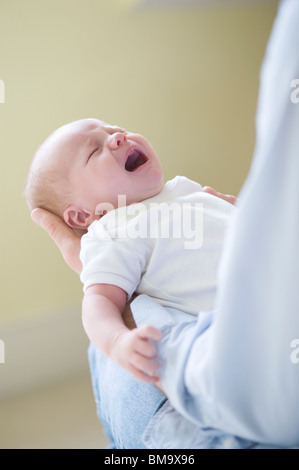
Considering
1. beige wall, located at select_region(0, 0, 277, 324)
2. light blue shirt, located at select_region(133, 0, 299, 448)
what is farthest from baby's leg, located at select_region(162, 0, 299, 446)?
beige wall, located at select_region(0, 0, 277, 324)

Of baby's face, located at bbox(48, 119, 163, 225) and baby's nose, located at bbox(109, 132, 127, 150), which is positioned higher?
baby's nose, located at bbox(109, 132, 127, 150)

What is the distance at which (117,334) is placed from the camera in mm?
763

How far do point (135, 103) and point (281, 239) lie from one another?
5.07 feet

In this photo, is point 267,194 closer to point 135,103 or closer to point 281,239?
point 281,239

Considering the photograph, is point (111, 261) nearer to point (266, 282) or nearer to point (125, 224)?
point (125, 224)

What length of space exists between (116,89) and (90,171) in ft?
3.30

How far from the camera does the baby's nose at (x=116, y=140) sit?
1.05 meters

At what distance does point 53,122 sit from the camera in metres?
1.88

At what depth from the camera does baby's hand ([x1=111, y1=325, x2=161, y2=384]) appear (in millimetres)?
693

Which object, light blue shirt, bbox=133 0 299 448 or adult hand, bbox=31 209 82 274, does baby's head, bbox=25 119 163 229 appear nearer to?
adult hand, bbox=31 209 82 274

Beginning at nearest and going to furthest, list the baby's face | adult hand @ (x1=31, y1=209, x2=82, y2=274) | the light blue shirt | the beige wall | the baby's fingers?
A: the light blue shirt, the baby's fingers, the baby's face, adult hand @ (x1=31, y1=209, x2=82, y2=274), the beige wall

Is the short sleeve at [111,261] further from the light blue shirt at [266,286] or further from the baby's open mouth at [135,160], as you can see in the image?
the light blue shirt at [266,286]

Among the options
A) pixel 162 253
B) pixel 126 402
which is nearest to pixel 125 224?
pixel 162 253

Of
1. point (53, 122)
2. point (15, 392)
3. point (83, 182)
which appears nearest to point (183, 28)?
point (53, 122)
